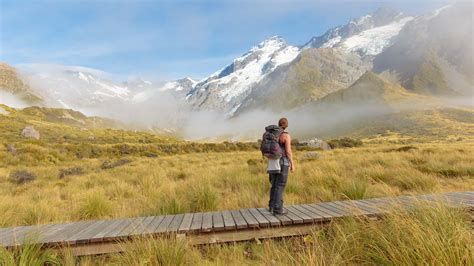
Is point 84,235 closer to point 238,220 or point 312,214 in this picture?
point 238,220

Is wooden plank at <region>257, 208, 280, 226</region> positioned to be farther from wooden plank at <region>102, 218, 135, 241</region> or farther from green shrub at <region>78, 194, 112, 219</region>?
green shrub at <region>78, 194, 112, 219</region>

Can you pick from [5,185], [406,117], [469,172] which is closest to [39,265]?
[5,185]

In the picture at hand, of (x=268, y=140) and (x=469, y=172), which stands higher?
(x=268, y=140)

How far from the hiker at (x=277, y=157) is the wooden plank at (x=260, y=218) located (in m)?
0.30

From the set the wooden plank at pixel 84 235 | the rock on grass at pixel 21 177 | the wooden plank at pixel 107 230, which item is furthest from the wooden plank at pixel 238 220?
the rock on grass at pixel 21 177

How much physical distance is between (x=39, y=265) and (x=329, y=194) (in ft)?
22.8

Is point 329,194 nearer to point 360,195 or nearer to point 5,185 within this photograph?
point 360,195

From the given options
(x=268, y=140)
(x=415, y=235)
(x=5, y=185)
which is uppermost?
(x=268, y=140)

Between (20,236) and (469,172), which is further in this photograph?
(469,172)

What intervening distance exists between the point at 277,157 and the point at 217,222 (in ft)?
5.75

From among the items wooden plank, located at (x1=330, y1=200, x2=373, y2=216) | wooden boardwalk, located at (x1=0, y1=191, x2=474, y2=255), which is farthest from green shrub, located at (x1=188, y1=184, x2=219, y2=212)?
wooden plank, located at (x1=330, y1=200, x2=373, y2=216)

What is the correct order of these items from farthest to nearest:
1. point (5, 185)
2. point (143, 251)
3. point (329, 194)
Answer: point (5, 185) < point (329, 194) < point (143, 251)

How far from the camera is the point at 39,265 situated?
15.8 ft

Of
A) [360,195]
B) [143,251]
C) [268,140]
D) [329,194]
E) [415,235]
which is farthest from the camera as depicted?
[329,194]
